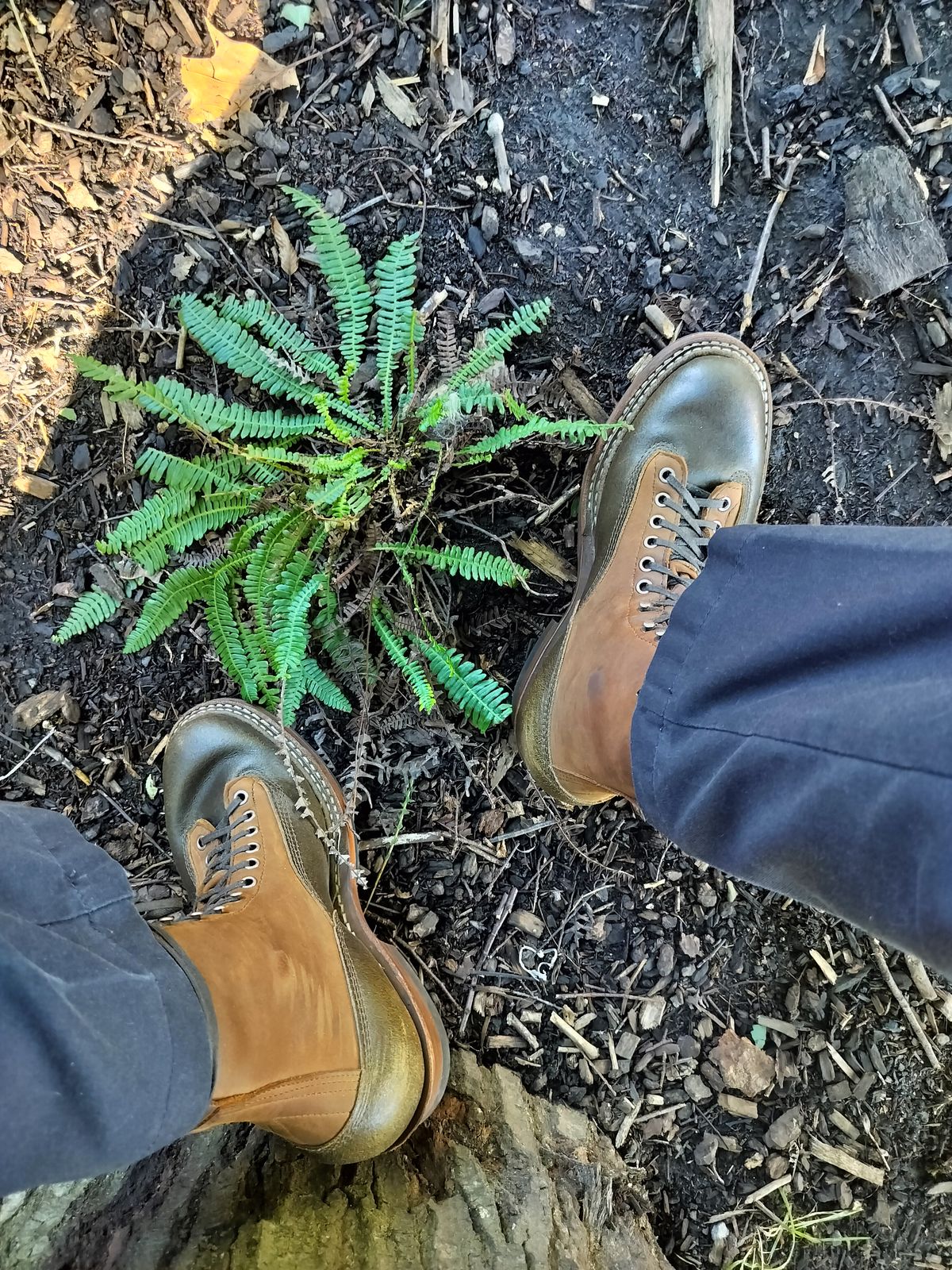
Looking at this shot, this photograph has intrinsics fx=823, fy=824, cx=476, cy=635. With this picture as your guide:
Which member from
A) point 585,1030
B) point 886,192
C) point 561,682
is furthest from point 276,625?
point 886,192

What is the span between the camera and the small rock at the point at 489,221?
→ 99.4 inches

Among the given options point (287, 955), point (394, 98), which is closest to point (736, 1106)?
point (287, 955)

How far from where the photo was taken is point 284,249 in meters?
2.54

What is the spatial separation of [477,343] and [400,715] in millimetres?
1157

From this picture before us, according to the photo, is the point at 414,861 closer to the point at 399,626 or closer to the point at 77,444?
the point at 399,626

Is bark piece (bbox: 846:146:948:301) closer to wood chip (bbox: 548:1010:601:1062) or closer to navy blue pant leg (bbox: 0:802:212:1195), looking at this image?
wood chip (bbox: 548:1010:601:1062)

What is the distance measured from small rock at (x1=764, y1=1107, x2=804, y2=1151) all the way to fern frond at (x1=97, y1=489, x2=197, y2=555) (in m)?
2.55

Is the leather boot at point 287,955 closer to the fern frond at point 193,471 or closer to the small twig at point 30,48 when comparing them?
the fern frond at point 193,471

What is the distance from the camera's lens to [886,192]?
8.23 feet

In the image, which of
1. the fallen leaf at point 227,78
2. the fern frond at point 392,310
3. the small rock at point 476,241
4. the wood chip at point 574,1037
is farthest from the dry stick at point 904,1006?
the fallen leaf at point 227,78

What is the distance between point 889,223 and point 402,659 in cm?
198

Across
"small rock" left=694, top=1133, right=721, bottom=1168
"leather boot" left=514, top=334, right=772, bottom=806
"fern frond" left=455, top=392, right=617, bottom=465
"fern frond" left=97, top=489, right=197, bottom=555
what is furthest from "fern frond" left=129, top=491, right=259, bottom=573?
"small rock" left=694, top=1133, right=721, bottom=1168

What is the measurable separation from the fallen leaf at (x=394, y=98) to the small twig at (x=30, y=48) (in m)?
1.01

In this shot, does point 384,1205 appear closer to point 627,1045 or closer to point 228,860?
point 627,1045
